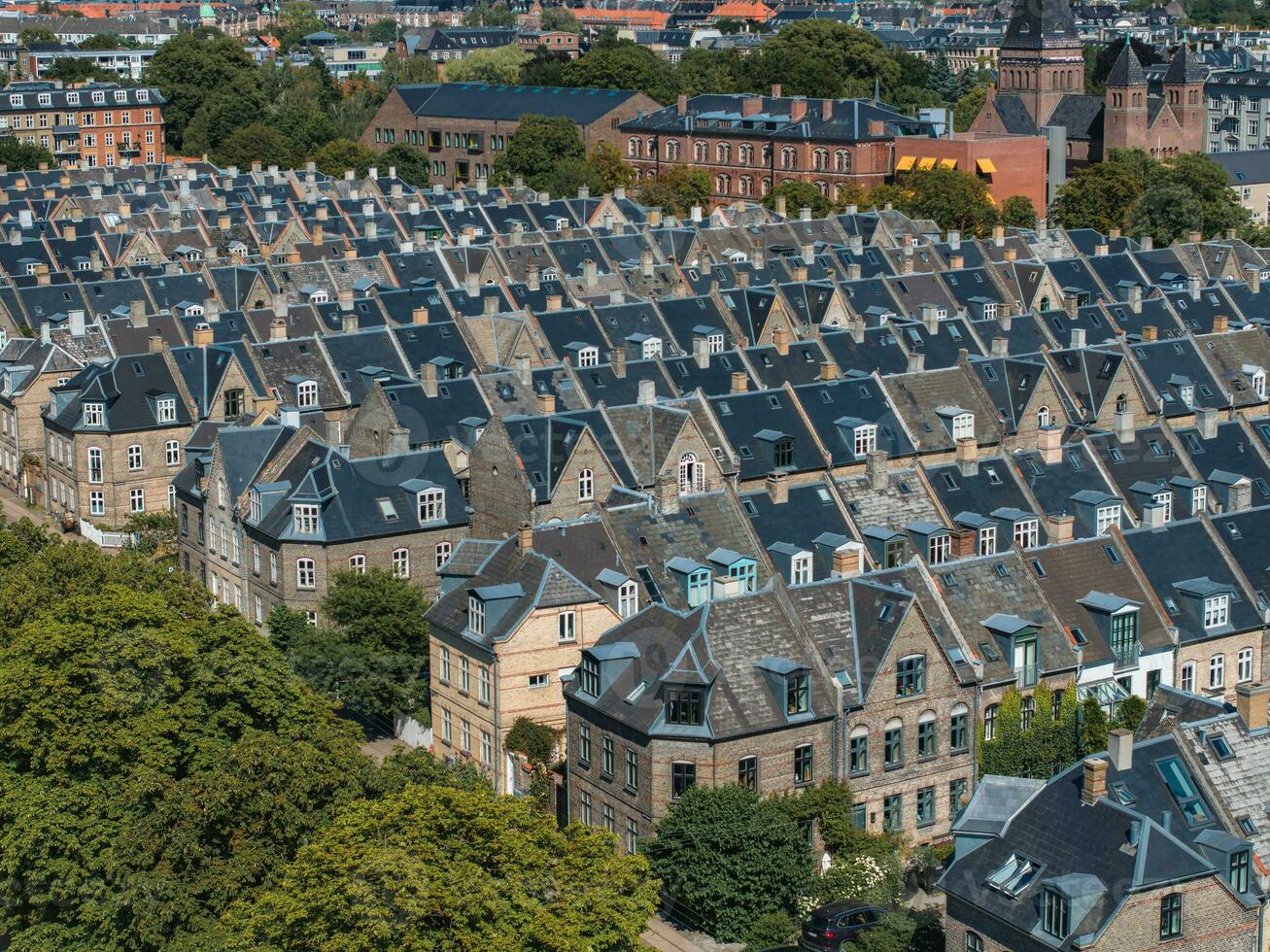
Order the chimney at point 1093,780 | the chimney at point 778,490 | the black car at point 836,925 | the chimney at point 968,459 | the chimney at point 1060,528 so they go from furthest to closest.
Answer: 1. the chimney at point 968,459
2. the chimney at point 778,490
3. the chimney at point 1060,528
4. the black car at point 836,925
5. the chimney at point 1093,780

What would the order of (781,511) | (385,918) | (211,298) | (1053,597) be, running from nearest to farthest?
1. (385,918)
2. (1053,597)
3. (781,511)
4. (211,298)

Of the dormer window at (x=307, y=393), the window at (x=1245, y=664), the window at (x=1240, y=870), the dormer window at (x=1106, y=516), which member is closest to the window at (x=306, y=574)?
the dormer window at (x=307, y=393)

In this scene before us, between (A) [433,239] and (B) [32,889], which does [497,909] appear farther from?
(A) [433,239]

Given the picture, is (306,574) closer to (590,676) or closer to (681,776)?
(590,676)

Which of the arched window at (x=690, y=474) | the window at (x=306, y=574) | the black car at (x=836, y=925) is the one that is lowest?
the black car at (x=836, y=925)

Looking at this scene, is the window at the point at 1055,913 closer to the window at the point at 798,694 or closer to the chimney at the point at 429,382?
the window at the point at 798,694

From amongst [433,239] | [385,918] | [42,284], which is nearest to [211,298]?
[42,284]

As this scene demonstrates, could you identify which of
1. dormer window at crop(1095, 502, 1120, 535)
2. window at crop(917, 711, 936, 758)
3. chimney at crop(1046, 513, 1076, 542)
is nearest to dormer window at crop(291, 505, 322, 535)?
window at crop(917, 711, 936, 758)
